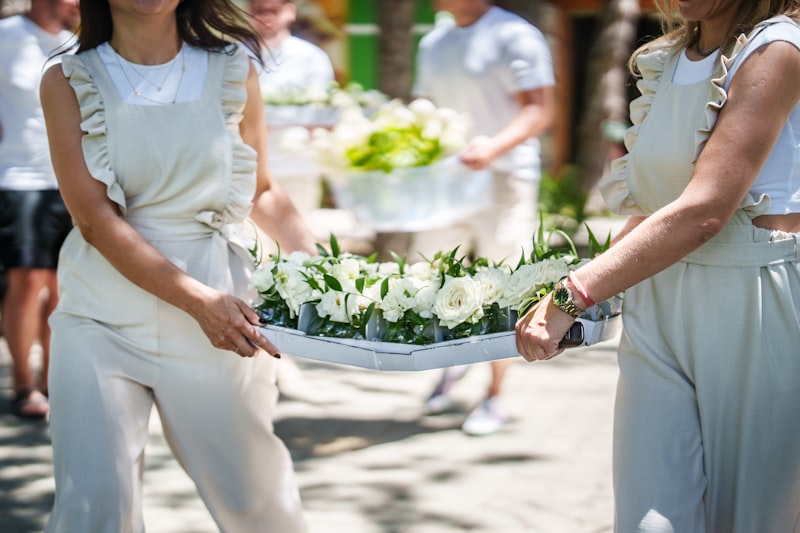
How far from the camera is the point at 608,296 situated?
2.65 metres

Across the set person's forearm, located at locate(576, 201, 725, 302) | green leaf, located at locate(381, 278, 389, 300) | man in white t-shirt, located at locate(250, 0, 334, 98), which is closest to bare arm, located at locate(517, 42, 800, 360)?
person's forearm, located at locate(576, 201, 725, 302)

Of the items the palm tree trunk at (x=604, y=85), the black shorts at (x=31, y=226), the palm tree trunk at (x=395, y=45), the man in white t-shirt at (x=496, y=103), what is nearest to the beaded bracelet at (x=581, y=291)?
the man in white t-shirt at (x=496, y=103)

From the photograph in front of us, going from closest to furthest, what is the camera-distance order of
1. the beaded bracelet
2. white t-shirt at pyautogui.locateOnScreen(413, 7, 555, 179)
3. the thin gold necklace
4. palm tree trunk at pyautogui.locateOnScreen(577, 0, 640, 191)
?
the beaded bracelet
the thin gold necklace
white t-shirt at pyautogui.locateOnScreen(413, 7, 555, 179)
palm tree trunk at pyautogui.locateOnScreen(577, 0, 640, 191)

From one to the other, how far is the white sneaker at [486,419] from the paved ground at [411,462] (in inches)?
2.3

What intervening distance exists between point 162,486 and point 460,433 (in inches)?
63.1

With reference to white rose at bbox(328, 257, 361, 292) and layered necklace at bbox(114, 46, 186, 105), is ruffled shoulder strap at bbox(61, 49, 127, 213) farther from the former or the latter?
white rose at bbox(328, 257, 361, 292)

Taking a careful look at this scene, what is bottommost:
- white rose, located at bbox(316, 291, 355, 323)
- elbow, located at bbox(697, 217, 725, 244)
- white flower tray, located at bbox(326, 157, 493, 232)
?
white flower tray, located at bbox(326, 157, 493, 232)

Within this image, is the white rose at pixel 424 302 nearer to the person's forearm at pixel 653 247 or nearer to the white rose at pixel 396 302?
the white rose at pixel 396 302

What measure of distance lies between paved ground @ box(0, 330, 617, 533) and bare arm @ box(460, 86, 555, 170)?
146 centimetres

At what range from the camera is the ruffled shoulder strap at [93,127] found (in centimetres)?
301

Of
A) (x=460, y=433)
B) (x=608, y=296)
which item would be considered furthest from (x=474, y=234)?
(x=608, y=296)

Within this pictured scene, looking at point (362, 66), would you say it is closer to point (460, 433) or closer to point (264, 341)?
point (460, 433)

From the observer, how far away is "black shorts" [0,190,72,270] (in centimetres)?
605

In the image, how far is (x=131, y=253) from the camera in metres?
3.00
